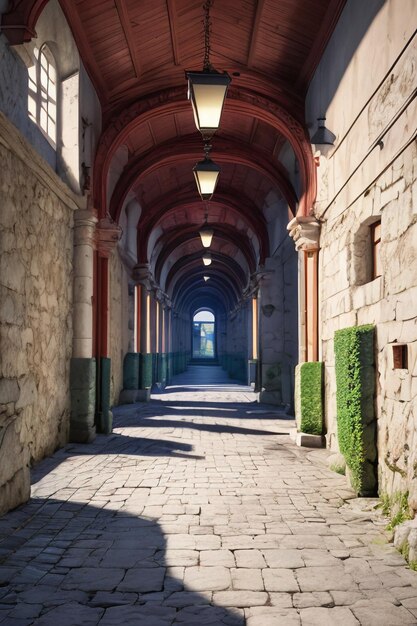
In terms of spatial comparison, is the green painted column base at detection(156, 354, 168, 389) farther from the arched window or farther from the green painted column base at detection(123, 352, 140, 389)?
the arched window

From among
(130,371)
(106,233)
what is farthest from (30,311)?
(130,371)

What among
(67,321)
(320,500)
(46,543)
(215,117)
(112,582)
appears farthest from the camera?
(67,321)

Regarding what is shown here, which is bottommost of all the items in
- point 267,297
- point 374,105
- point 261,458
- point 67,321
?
point 261,458

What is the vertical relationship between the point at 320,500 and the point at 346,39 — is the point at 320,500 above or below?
below

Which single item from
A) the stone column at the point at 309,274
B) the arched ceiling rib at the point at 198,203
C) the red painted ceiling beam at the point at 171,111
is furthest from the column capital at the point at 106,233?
the arched ceiling rib at the point at 198,203

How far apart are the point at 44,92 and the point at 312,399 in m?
5.60

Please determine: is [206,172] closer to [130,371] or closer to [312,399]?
[312,399]

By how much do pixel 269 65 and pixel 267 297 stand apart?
682cm

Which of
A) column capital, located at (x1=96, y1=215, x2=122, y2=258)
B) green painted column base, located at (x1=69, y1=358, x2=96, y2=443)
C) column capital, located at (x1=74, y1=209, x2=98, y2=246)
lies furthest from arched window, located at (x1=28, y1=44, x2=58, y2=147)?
green painted column base, located at (x1=69, y1=358, x2=96, y2=443)

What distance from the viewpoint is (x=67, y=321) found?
26.3 ft

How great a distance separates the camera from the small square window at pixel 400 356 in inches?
170

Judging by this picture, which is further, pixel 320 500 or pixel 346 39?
pixel 346 39

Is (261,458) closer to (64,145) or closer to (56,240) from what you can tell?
(56,240)

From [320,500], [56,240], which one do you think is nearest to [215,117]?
[56,240]
